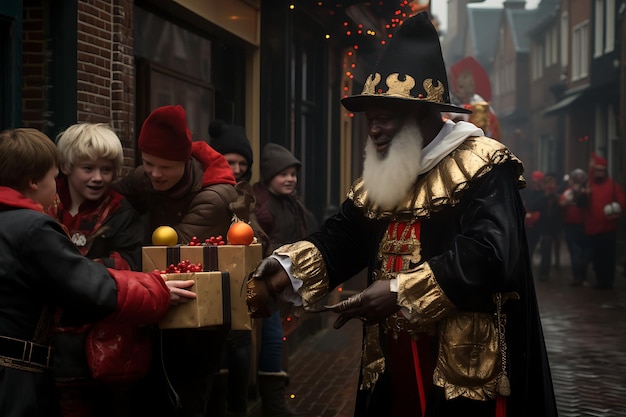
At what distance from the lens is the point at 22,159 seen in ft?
11.2

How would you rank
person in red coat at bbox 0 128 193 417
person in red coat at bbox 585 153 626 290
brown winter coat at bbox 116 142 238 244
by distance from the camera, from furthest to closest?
person in red coat at bbox 585 153 626 290
brown winter coat at bbox 116 142 238 244
person in red coat at bbox 0 128 193 417

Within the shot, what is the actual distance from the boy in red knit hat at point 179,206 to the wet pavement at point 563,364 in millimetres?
2263

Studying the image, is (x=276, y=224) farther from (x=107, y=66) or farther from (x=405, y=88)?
(x=405, y=88)

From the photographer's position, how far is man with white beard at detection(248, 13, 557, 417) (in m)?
→ 3.50

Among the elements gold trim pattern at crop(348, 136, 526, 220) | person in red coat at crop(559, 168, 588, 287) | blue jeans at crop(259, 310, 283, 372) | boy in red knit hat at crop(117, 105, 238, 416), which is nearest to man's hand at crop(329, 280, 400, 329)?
gold trim pattern at crop(348, 136, 526, 220)

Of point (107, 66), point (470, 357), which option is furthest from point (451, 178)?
point (107, 66)

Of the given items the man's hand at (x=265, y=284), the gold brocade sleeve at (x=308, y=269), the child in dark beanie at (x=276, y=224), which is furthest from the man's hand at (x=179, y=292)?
the child in dark beanie at (x=276, y=224)

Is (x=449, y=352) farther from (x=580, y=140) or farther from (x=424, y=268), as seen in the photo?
(x=580, y=140)

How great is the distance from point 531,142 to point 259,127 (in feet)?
159

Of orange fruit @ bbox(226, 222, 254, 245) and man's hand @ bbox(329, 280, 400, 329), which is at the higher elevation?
orange fruit @ bbox(226, 222, 254, 245)

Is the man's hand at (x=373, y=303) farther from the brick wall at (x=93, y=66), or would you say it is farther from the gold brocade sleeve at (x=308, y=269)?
the brick wall at (x=93, y=66)

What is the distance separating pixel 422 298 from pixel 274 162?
3914 mm

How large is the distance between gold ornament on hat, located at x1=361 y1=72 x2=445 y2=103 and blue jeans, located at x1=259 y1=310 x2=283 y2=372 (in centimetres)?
336

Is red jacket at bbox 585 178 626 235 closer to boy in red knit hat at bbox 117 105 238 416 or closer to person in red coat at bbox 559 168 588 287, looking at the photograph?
person in red coat at bbox 559 168 588 287
